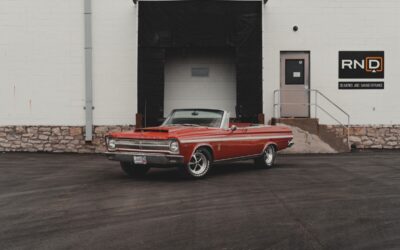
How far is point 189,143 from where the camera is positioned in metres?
9.42

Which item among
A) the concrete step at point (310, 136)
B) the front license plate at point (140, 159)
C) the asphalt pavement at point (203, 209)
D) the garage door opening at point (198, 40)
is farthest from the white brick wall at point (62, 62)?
the front license plate at point (140, 159)

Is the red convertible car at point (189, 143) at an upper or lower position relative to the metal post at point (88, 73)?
lower

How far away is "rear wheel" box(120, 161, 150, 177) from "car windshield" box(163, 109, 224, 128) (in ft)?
3.74

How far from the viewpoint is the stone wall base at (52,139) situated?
17.0 meters

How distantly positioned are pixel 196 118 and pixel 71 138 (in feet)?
25.4

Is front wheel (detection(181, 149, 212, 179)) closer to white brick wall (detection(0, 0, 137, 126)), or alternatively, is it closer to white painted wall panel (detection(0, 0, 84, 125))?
white brick wall (detection(0, 0, 137, 126))

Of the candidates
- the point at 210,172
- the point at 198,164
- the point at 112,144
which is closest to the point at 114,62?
the point at 210,172

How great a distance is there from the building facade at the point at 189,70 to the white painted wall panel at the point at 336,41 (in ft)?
0.12

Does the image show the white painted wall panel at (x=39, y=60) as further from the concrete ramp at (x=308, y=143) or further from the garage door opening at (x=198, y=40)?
the concrete ramp at (x=308, y=143)

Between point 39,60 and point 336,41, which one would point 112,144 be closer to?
point 39,60

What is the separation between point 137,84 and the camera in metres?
16.7

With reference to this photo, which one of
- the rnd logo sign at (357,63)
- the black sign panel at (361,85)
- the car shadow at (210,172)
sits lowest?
the car shadow at (210,172)

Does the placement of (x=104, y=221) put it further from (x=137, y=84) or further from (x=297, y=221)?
(x=137, y=84)

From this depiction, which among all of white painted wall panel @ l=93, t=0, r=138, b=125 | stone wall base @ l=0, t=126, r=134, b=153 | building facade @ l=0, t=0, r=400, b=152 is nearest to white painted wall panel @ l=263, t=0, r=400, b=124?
building facade @ l=0, t=0, r=400, b=152
